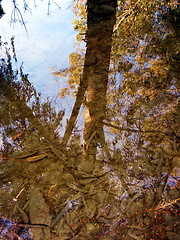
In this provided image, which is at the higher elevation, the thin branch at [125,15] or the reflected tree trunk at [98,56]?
the thin branch at [125,15]

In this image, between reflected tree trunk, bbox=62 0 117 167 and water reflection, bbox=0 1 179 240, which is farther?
reflected tree trunk, bbox=62 0 117 167

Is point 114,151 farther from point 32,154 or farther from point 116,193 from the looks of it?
point 32,154

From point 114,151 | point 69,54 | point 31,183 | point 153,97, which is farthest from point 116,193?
point 69,54

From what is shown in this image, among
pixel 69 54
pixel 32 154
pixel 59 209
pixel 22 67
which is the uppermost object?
pixel 69 54

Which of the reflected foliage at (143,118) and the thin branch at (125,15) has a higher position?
the thin branch at (125,15)

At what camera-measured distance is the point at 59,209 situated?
2.31 feet

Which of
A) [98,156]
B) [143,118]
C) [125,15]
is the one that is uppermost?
[125,15]

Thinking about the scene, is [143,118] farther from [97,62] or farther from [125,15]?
[125,15]

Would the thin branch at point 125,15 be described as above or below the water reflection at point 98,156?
above

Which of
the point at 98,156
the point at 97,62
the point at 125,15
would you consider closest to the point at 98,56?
the point at 97,62

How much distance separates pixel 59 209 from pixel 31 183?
5.5 inches

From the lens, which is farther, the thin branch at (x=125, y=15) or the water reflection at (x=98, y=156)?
the thin branch at (x=125, y=15)

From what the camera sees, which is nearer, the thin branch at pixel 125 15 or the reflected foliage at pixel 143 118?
the reflected foliage at pixel 143 118

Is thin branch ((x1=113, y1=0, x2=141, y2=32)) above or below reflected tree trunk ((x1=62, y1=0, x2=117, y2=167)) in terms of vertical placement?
above
